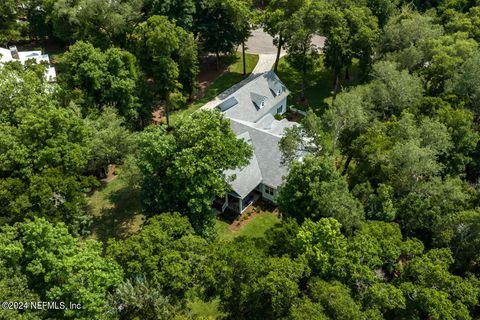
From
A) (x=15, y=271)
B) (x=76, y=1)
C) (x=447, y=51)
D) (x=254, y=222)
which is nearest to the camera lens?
(x=15, y=271)

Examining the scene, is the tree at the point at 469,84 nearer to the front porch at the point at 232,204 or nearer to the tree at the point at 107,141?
the front porch at the point at 232,204

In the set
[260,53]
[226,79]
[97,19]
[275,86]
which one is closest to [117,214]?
[275,86]

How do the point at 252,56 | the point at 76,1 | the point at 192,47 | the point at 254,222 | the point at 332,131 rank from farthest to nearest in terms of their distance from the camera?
the point at 252,56, the point at 76,1, the point at 192,47, the point at 254,222, the point at 332,131

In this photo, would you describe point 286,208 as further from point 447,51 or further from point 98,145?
point 447,51

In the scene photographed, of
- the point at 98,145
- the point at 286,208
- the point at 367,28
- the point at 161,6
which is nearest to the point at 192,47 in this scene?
the point at 161,6

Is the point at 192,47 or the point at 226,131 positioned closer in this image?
the point at 226,131

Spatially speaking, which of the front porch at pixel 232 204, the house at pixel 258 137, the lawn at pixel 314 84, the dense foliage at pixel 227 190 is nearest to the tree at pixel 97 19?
the dense foliage at pixel 227 190

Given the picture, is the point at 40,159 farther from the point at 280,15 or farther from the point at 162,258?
the point at 280,15
